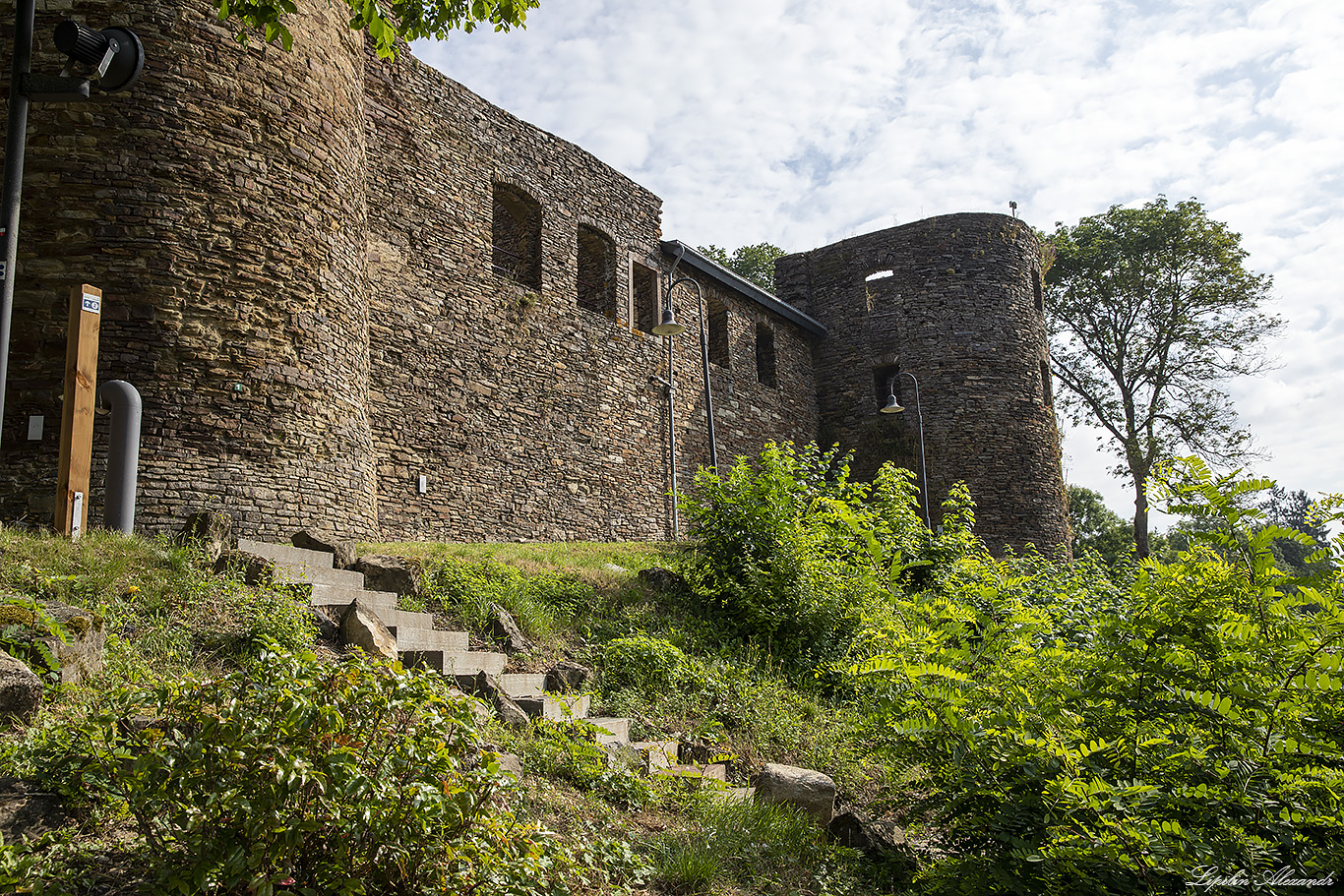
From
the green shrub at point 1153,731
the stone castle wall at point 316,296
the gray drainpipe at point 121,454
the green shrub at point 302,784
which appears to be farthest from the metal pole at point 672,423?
the green shrub at point 302,784

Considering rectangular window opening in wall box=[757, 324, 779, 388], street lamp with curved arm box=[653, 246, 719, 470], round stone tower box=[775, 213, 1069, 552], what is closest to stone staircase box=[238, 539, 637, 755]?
street lamp with curved arm box=[653, 246, 719, 470]

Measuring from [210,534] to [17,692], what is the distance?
8.75ft

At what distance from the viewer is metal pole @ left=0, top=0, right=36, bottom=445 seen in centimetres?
470

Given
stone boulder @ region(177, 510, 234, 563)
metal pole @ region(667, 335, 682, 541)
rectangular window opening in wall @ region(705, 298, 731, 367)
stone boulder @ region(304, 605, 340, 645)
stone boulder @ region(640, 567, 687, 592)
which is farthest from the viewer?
rectangular window opening in wall @ region(705, 298, 731, 367)

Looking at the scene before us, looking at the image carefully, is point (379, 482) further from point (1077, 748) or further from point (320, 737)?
point (1077, 748)

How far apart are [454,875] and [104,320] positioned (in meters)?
6.91

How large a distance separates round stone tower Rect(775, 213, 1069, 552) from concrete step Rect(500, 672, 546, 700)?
16.1 meters

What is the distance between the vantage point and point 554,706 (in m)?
5.46

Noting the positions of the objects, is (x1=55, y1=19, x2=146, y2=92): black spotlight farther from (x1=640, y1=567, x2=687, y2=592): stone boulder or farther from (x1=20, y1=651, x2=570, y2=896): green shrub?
(x1=640, y1=567, x2=687, y2=592): stone boulder

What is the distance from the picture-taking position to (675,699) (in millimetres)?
6117

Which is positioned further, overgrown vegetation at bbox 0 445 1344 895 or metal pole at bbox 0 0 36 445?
metal pole at bbox 0 0 36 445

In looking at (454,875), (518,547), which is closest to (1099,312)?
(518,547)

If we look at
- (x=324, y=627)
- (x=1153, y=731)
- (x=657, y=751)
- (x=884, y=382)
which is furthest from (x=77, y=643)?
(x=884, y=382)

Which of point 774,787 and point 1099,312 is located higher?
point 1099,312
